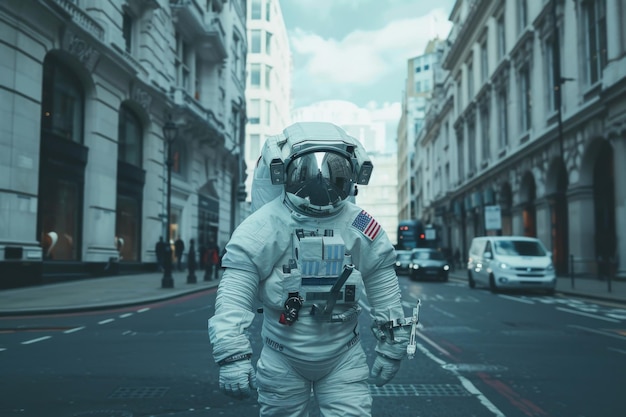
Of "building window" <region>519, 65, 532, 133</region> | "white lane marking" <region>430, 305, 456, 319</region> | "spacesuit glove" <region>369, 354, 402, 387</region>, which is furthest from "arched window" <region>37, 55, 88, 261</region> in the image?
"building window" <region>519, 65, 532, 133</region>

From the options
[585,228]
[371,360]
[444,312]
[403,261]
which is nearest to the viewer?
[371,360]

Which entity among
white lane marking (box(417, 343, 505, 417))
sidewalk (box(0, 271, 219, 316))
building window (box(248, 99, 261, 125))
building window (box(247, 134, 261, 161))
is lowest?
white lane marking (box(417, 343, 505, 417))

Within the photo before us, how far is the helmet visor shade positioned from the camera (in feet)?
8.56

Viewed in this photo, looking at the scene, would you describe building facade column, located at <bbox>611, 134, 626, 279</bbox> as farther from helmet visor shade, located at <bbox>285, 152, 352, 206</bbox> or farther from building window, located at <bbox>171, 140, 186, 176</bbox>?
helmet visor shade, located at <bbox>285, 152, 352, 206</bbox>

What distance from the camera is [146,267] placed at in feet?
84.7

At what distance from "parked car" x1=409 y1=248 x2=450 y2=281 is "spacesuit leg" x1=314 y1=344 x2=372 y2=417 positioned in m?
24.8

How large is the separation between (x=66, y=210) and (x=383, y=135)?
498 ft

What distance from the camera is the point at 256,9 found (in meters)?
65.6

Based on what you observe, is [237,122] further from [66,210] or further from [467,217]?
[66,210]

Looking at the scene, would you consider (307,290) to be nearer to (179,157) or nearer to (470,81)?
(179,157)

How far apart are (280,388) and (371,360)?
184 inches

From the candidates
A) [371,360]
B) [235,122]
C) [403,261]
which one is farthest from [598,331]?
[235,122]

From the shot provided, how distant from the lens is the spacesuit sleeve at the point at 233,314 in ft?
8.03

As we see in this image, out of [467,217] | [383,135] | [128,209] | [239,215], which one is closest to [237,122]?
[239,215]
